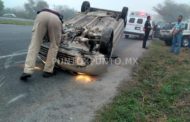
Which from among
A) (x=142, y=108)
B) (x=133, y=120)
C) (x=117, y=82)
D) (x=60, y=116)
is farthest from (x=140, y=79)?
(x=60, y=116)

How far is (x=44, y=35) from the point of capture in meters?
6.90

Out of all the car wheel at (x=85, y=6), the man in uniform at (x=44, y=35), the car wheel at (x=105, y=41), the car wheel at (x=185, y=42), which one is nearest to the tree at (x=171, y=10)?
the car wheel at (x=185, y=42)

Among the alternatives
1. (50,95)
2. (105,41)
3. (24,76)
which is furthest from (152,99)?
(24,76)

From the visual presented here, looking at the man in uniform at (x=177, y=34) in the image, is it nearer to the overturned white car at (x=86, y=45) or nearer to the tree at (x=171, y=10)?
the overturned white car at (x=86, y=45)

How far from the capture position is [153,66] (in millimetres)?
9914

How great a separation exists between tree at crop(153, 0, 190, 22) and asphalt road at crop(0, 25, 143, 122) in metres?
60.1

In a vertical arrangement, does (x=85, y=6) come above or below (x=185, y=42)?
above

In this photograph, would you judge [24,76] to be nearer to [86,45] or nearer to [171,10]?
[86,45]

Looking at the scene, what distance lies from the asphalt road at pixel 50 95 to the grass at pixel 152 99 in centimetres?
31

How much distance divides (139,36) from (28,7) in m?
47.3

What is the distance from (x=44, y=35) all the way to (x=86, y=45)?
1.41 metres

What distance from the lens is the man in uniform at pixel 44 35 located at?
258 inches

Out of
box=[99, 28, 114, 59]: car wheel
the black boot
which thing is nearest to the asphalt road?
the black boot

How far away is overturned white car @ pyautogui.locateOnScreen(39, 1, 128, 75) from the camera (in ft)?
24.0
